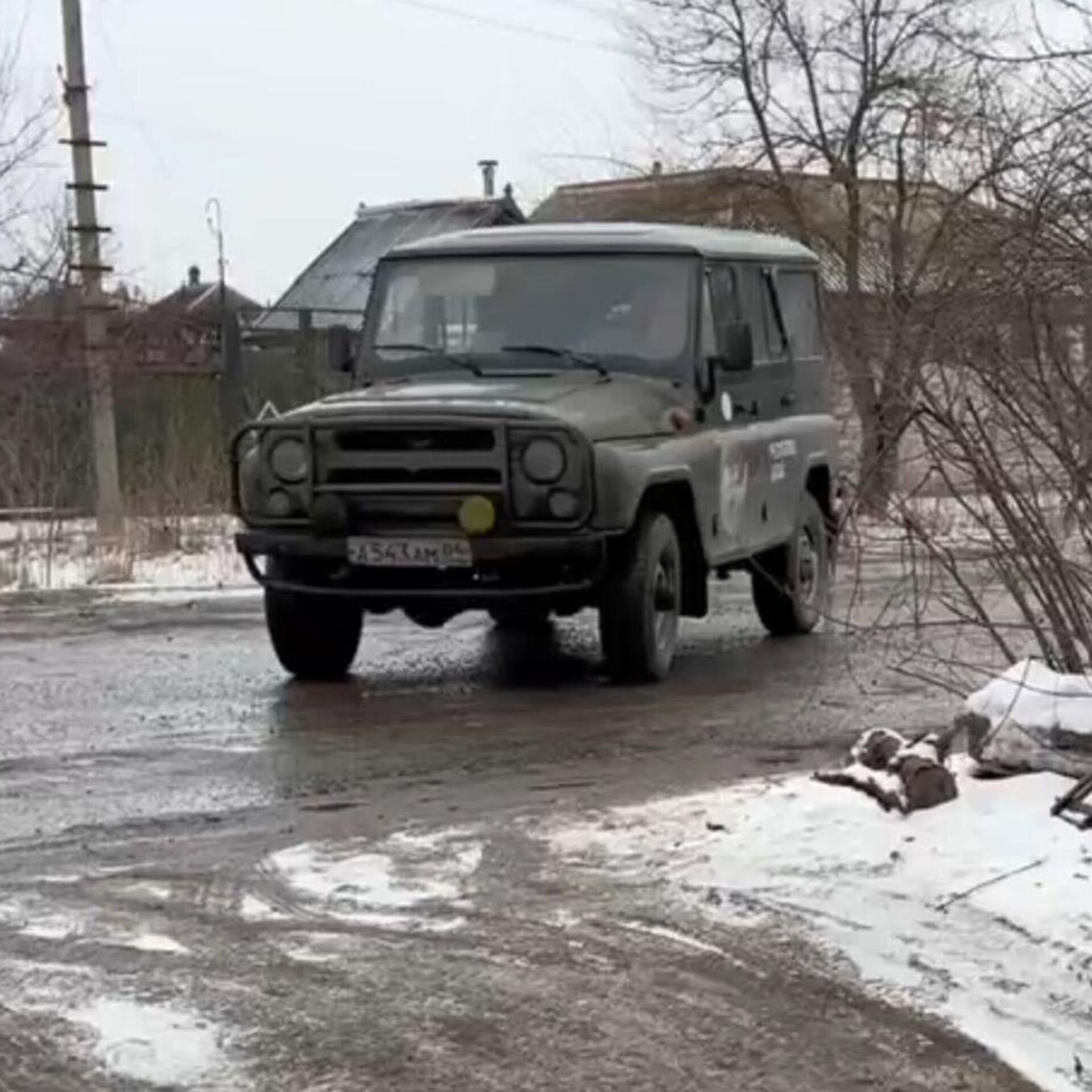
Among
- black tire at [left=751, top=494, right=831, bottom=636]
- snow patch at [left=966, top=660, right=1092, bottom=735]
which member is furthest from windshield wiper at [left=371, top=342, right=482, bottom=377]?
snow patch at [left=966, top=660, right=1092, bottom=735]

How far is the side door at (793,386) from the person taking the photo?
11383mm

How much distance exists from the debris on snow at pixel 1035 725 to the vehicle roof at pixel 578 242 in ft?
14.6

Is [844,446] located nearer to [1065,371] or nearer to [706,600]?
[706,600]

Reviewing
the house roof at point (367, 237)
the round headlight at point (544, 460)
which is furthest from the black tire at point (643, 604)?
the house roof at point (367, 237)

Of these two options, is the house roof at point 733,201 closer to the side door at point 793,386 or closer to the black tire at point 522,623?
the side door at point 793,386

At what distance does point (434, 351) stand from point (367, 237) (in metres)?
23.1

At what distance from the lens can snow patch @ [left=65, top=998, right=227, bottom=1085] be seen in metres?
4.34

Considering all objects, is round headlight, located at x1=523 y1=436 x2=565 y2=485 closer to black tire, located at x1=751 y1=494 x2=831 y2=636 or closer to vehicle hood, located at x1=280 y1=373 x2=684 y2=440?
vehicle hood, located at x1=280 y1=373 x2=684 y2=440

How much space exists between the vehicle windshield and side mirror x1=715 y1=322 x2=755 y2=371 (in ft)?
0.68

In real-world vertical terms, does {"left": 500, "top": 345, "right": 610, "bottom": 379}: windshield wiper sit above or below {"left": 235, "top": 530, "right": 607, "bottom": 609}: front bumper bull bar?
above

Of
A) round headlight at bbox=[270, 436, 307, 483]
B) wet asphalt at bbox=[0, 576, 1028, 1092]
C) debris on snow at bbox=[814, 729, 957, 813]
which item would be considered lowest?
wet asphalt at bbox=[0, 576, 1028, 1092]

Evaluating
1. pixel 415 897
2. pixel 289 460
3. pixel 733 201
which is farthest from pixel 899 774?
pixel 733 201

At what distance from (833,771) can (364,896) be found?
1593mm

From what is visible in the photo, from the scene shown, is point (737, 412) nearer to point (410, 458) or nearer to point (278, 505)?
point (410, 458)
